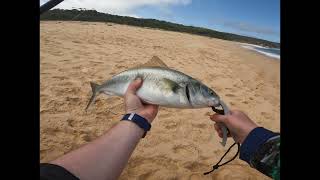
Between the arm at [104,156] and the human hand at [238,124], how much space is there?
59cm

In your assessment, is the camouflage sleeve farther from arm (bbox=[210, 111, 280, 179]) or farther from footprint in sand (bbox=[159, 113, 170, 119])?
footprint in sand (bbox=[159, 113, 170, 119])

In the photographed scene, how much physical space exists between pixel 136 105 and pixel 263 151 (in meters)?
0.90

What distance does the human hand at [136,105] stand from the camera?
88.6 inches

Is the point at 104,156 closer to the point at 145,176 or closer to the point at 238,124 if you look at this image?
the point at 238,124

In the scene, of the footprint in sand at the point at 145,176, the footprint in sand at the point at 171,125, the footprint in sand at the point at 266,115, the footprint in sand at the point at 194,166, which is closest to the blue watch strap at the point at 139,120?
the footprint in sand at the point at 145,176

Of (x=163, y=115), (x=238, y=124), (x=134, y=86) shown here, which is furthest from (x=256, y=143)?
(x=163, y=115)

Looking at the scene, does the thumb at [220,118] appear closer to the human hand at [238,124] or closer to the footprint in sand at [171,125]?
the human hand at [238,124]

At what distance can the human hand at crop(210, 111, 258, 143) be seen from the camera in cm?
209

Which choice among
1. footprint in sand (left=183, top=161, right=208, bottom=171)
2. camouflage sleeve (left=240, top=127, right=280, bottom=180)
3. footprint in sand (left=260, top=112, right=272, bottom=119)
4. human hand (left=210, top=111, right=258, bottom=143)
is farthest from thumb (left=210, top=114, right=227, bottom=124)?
footprint in sand (left=260, top=112, right=272, bottom=119)
